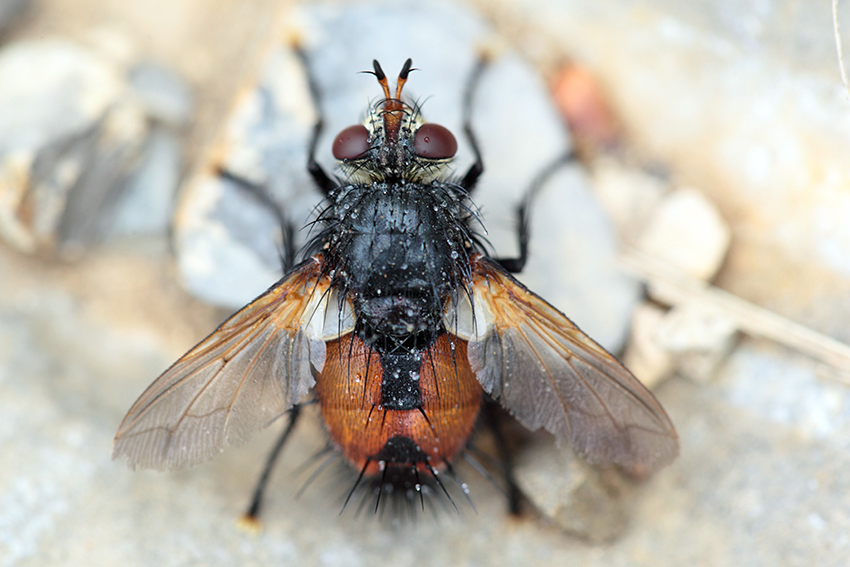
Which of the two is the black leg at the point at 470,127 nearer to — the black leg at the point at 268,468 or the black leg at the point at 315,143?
the black leg at the point at 315,143

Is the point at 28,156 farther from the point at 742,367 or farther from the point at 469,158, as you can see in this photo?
the point at 742,367

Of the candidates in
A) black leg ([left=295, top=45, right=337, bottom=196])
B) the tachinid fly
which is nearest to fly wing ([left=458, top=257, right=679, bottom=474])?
the tachinid fly

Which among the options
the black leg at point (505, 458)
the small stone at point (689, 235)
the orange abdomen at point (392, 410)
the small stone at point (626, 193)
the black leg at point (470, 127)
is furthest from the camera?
the small stone at point (626, 193)

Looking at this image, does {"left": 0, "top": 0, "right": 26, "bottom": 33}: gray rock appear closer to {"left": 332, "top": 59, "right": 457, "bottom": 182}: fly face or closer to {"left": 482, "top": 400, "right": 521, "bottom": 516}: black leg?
{"left": 332, "top": 59, "right": 457, "bottom": 182}: fly face

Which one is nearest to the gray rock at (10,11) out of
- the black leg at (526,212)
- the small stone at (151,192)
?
the small stone at (151,192)

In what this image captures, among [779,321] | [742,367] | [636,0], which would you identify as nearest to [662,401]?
[742,367]

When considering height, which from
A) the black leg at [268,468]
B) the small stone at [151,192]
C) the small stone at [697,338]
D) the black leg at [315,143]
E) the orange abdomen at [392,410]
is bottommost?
the black leg at [268,468]

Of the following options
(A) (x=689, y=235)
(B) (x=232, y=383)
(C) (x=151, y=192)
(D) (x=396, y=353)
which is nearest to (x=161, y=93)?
(C) (x=151, y=192)
